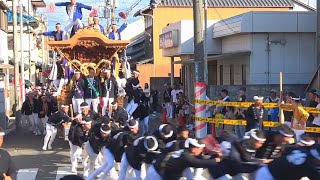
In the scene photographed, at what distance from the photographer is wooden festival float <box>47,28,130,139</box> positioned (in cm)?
1756

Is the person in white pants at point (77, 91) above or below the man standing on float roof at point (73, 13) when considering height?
below

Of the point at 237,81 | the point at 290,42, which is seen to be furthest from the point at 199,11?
the point at 237,81

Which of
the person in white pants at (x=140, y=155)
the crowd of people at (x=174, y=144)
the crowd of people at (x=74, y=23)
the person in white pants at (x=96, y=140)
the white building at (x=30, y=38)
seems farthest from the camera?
the white building at (x=30, y=38)

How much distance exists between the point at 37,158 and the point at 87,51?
416 centimetres

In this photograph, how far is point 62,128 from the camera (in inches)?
687

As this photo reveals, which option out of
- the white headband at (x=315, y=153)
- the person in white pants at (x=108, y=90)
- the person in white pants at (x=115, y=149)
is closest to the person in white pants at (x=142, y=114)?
the person in white pants at (x=108, y=90)

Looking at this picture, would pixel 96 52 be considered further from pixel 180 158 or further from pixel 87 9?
pixel 180 158

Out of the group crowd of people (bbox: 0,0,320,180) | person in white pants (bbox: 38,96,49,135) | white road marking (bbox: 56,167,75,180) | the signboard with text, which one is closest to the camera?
crowd of people (bbox: 0,0,320,180)

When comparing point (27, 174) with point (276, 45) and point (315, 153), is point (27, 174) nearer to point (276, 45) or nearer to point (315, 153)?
point (315, 153)

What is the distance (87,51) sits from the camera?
719 inches

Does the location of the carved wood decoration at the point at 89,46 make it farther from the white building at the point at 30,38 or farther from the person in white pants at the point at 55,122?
the white building at the point at 30,38

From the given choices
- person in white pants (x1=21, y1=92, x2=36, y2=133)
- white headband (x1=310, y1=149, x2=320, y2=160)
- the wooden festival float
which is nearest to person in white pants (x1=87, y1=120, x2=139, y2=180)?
white headband (x1=310, y1=149, x2=320, y2=160)

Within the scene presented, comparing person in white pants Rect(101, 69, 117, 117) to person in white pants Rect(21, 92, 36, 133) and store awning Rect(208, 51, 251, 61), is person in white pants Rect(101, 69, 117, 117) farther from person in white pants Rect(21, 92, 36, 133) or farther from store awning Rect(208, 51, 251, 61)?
store awning Rect(208, 51, 251, 61)

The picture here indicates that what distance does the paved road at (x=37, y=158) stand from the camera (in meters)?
13.4
